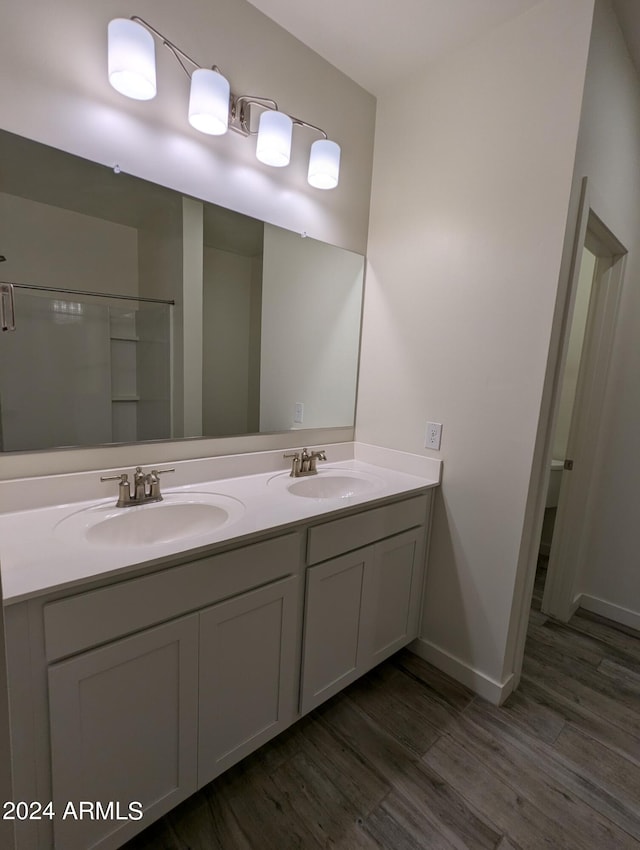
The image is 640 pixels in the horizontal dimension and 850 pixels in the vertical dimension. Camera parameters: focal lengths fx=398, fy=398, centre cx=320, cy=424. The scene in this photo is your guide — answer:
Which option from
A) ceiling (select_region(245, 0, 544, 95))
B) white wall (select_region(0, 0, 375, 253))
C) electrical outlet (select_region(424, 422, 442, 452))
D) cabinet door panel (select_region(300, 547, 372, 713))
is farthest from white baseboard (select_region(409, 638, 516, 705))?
ceiling (select_region(245, 0, 544, 95))

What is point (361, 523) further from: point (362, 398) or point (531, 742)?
point (531, 742)

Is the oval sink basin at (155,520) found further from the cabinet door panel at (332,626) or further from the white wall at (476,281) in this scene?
the white wall at (476,281)

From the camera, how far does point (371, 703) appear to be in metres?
1.58

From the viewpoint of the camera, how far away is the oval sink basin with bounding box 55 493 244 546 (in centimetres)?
114

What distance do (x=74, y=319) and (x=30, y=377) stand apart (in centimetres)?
22

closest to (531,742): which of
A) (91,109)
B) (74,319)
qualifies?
(74,319)

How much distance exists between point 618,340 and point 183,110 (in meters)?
2.21

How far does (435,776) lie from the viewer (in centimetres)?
131

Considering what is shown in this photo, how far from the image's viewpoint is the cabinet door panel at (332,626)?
52.3 inches

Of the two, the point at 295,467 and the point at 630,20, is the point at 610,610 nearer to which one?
the point at 295,467

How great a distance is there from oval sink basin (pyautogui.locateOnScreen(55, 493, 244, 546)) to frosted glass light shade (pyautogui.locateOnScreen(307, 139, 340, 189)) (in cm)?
135

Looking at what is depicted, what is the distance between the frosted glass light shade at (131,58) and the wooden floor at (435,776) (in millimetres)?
2138

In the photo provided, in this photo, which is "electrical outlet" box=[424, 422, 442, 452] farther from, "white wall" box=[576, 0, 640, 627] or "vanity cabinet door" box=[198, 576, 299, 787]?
"white wall" box=[576, 0, 640, 627]

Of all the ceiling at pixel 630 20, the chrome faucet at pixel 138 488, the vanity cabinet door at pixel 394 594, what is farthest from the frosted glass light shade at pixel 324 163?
the vanity cabinet door at pixel 394 594
